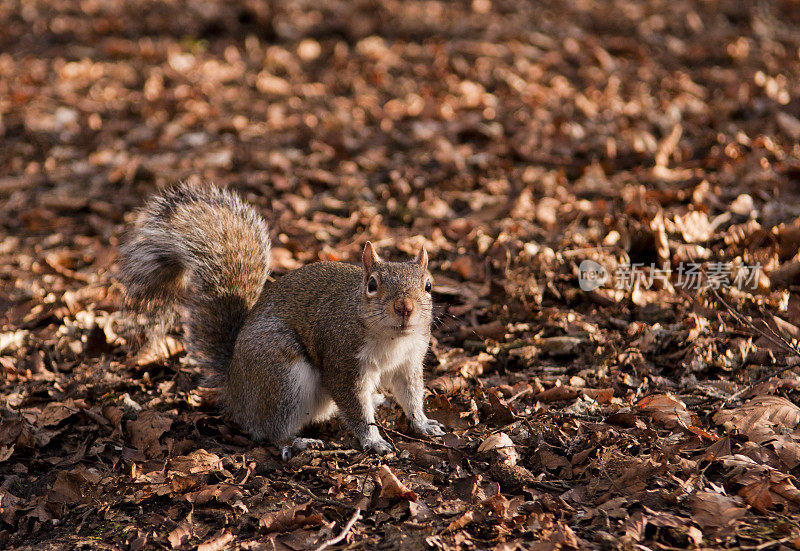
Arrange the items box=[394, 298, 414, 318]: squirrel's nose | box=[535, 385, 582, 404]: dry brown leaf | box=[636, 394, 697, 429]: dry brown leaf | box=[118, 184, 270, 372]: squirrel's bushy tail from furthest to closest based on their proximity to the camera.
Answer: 1. box=[118, 184, 270, 372]: squirrel's bushy tail
2. box=[535, 385, 582, 404]: dry brown leaf
3. box=[636, 394, 697, 429]: dry brown leaf
4. box=[394, 298, 414, 318]: squirrel's nose

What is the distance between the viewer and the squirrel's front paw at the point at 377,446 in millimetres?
3484

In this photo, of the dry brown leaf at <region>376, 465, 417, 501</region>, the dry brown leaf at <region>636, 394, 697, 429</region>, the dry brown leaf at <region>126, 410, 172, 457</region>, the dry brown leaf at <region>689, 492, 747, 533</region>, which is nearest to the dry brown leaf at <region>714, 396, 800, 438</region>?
the dry brown leaf at <region>636, 394, 697, 429</region>

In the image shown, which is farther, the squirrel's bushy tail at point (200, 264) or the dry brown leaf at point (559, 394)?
the squirrel's bushy tail at point (200, 264)

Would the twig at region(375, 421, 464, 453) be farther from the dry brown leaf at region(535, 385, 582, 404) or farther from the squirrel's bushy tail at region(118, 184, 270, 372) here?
the squirrel's bushy tail at region(118, 184, 270, 372)

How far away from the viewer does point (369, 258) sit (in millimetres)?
3430

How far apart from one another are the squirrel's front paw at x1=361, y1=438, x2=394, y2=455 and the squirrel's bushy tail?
0.97m

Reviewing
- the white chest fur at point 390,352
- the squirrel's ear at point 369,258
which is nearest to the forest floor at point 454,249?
the white chest fur at point 390,352

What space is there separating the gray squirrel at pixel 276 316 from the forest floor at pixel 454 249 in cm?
21

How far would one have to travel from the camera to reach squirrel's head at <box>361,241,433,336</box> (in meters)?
3.24

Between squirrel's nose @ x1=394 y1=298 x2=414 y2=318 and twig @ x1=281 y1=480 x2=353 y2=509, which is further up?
squirrel's nose @ x1=394 y1=298 x2=414 y2=318

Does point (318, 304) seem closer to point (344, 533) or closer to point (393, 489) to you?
point (393, 489)

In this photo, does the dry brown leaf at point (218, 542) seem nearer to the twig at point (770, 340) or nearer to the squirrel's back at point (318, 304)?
the squirrel's back at point (318, 304)

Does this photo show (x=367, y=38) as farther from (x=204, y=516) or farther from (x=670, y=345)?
(x=204, y=516)

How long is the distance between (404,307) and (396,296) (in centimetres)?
10
